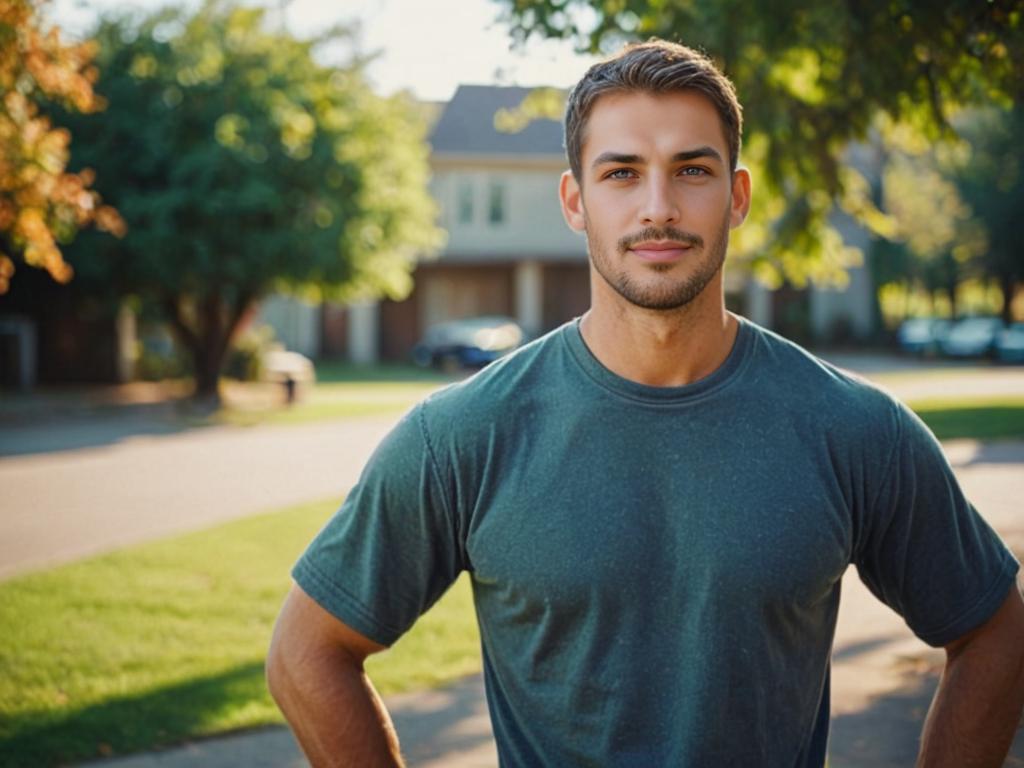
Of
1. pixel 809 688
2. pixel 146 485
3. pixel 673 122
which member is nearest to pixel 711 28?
pixel 673 122

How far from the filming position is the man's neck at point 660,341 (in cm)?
237

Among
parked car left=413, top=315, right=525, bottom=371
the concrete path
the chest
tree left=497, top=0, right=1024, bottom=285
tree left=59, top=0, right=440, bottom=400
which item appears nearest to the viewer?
the chest

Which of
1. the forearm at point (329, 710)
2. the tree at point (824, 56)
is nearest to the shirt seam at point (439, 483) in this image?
the forearm at point (329, 710)

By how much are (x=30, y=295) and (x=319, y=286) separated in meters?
8.32

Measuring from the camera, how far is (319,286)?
74.0 feet

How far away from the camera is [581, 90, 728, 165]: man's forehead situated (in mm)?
2359

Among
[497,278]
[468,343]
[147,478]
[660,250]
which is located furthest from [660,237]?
[497,278]

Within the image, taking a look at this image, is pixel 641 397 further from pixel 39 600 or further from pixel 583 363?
pixel 39 600

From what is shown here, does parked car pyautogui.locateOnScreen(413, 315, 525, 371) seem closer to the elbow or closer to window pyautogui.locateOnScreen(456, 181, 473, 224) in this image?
window pyautogui.locateOnScreen(456, 181, 473, 224)

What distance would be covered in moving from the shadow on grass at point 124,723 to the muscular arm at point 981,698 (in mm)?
3589

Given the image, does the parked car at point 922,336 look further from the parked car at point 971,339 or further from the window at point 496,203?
the window at point 496,203

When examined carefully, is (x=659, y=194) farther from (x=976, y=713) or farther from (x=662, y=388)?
(x=976, y=713)

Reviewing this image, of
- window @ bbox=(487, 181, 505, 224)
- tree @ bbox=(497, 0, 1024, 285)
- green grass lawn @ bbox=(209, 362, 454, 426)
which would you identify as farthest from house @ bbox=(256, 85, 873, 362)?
tree @ bbox=(497, 0, 1024, 285)

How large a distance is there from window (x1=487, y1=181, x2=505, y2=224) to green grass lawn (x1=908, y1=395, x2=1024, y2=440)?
22.4 metres
